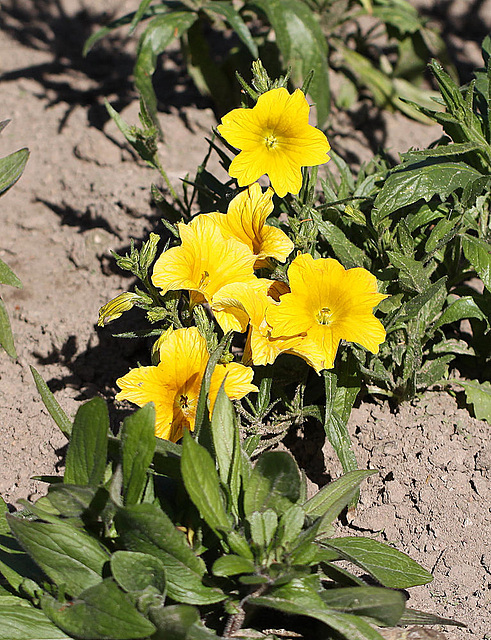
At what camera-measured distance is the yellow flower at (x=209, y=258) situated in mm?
1979

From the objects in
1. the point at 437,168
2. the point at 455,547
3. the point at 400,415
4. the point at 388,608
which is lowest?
the point at 455,547

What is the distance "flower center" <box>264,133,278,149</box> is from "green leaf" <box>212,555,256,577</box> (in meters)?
1.19

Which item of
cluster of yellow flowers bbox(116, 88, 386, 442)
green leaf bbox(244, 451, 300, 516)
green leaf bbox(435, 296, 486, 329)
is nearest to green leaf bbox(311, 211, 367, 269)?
cluster of yellow flowers bbox(116, 88, 386, 442)

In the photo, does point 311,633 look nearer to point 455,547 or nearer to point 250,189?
point 455,547

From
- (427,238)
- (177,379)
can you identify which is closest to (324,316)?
(177,379)

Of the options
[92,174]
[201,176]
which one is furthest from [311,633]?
[92,174]

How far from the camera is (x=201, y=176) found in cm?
248

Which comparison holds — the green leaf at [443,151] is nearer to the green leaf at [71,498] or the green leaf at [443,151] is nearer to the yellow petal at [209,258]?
the yellow petal at [209,258]

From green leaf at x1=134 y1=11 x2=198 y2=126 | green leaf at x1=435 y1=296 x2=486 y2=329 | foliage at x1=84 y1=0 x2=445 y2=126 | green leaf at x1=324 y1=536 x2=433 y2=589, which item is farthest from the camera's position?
foliage at x1=84 y1=0 x2=445 y2=126

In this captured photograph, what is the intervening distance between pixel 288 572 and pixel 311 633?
0.97ft

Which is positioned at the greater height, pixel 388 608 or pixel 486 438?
pixel 388 608

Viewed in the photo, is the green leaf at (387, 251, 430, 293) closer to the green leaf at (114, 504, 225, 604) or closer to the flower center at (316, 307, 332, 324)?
the flower center at (316, 307, 332, 324)

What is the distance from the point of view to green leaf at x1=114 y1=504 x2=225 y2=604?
1485 millimetres

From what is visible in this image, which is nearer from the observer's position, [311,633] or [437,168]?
[311,633]
